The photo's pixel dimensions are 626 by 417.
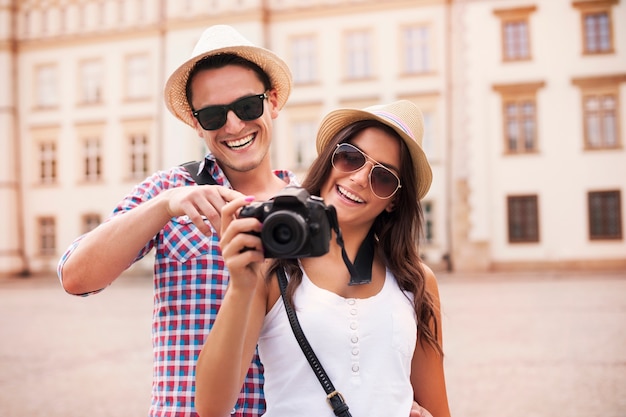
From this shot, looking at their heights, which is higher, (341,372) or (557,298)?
(341,372)

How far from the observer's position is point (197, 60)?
2.23 meters

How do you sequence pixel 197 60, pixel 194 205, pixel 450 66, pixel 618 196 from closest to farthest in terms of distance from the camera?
pixel 194 205 → pixel 197 60 → pixel 618 196 → pixel 450 66

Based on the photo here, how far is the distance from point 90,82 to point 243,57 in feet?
83.7

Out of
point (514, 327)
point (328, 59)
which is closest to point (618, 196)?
point (328, 59)

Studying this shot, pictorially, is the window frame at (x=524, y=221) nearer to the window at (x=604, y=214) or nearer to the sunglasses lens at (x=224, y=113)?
the window at (x=604, y=214)

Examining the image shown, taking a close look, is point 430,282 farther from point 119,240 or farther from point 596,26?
point 596,26

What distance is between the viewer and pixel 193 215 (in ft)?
5.55

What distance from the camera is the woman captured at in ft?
5.32

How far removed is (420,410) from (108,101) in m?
25.4

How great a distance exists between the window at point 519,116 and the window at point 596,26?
2.01 metres

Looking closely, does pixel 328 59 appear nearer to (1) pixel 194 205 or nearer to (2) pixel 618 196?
(2) pixel 618 196

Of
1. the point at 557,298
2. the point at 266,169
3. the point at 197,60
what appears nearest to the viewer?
the point at 197,60

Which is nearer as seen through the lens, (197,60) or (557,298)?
(197,60)

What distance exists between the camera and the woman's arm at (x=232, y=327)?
1531 mm
